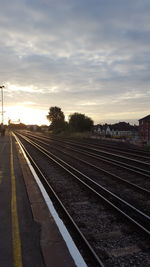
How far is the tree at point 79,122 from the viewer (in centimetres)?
10050

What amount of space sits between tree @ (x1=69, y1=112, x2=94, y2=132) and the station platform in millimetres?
87258

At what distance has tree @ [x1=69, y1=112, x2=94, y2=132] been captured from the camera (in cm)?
10050

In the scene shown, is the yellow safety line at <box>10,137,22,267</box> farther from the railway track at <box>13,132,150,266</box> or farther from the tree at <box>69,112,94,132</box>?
the tree at <box>69,112,94,132</box>

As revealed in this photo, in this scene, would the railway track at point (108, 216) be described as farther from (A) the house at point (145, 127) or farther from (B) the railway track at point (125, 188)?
(A) the house at point (145, 127)

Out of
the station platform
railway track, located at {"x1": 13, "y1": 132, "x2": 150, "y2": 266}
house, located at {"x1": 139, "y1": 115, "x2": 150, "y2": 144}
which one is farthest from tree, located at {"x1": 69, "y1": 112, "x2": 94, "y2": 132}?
the station platform

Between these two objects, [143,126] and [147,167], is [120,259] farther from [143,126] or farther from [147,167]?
[143,126]

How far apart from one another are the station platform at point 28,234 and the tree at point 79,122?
3435 inches

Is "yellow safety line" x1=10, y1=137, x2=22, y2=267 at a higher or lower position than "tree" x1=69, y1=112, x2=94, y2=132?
lower

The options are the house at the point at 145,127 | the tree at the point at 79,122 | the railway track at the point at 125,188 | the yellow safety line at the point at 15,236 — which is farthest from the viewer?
the tree at the point at 79,122

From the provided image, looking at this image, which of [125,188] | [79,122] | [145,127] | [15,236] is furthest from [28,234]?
[145,127]

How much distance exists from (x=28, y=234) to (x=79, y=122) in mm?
93475

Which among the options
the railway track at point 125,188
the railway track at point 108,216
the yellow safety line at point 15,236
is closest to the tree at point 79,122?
the railway track at point 125,188

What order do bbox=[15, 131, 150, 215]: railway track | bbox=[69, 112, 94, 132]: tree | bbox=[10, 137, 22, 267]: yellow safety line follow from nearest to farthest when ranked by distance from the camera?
bbox=[10, 137, 22, 267]: yellow safety line → bbox=[15, 131, 150, 215]: railway track → bbox=[69, 112, 94, 132]: tree

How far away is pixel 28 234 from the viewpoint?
25.3 feet
